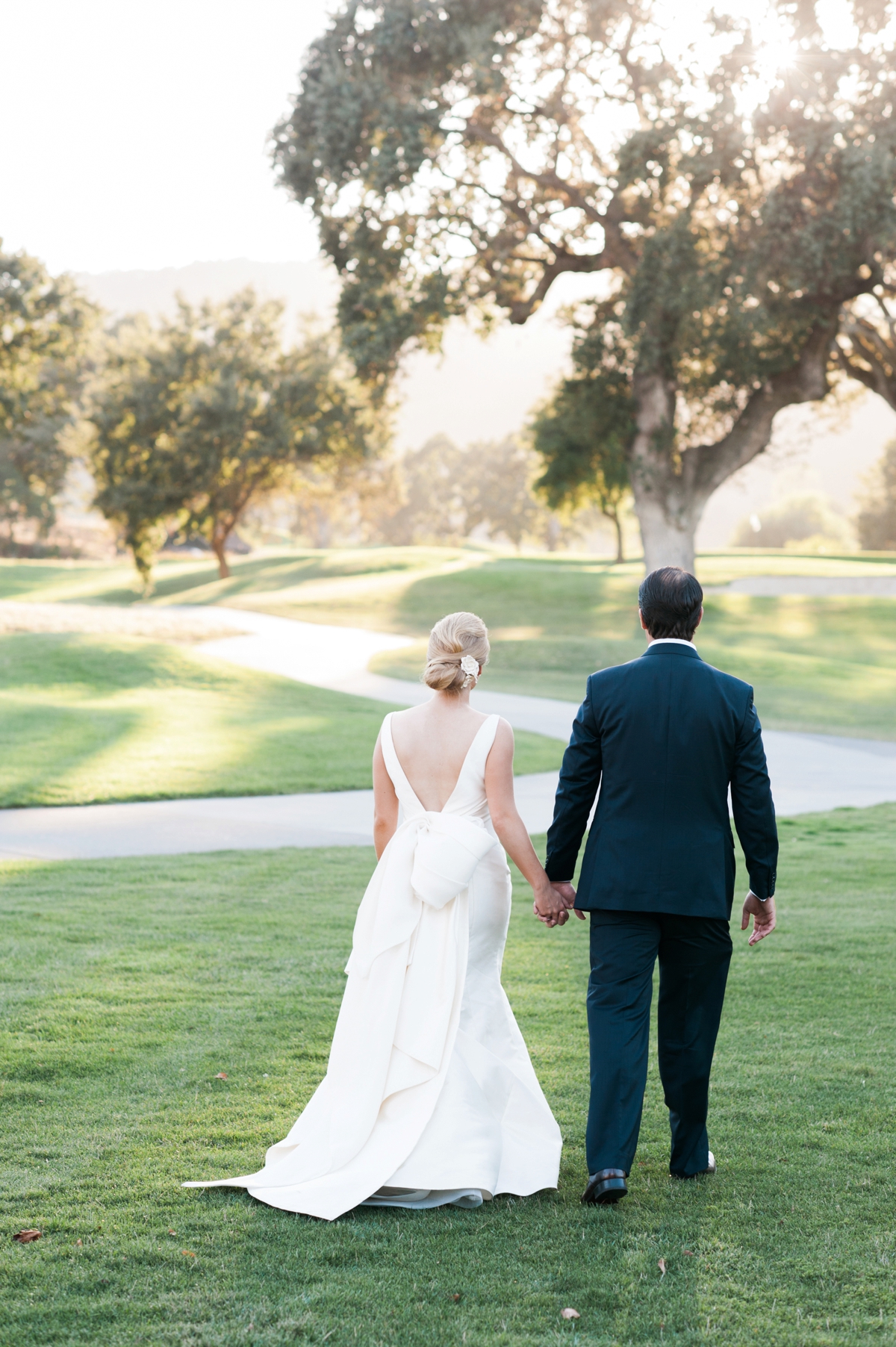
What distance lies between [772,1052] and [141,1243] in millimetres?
3039

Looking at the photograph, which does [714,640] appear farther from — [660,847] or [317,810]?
[660,847]

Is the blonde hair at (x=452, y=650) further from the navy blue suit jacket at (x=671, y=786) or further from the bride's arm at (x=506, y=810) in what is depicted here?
the navy blue suit jacket at (x=671, y=786)

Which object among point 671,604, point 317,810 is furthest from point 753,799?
point 317,810

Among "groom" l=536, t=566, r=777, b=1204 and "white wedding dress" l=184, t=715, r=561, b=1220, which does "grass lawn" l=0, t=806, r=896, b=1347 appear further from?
"groom" l=536, t=566, r=777, b=1204

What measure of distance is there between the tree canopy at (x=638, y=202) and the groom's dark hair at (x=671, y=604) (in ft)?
66.6

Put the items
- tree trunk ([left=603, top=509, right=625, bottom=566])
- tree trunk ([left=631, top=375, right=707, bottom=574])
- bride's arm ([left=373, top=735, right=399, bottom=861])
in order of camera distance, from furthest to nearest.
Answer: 1. tree trunk ([left=603, top=509, right=625, bottom=566])
2. tree trunk ([left=631, top=375, right=707, bottom=574])
3. bride's arm ([left=373, top=735, right=399, bottom=861])

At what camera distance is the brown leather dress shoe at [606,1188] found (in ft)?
12.0

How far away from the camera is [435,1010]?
3797mm

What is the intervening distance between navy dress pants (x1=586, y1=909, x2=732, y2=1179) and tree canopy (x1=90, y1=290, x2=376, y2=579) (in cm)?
3700

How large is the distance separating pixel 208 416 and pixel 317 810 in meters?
31.8

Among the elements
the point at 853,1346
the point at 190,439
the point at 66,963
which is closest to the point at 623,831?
the point at 853,1346

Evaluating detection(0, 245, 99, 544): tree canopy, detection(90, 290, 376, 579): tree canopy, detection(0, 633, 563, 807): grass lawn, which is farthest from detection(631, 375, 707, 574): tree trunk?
detection(0, 245, 99, 544): tree canopy

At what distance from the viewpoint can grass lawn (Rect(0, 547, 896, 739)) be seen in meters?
22.8

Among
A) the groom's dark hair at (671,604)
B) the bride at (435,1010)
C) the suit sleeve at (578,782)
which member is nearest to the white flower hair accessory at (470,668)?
the bride at (435,1010)
